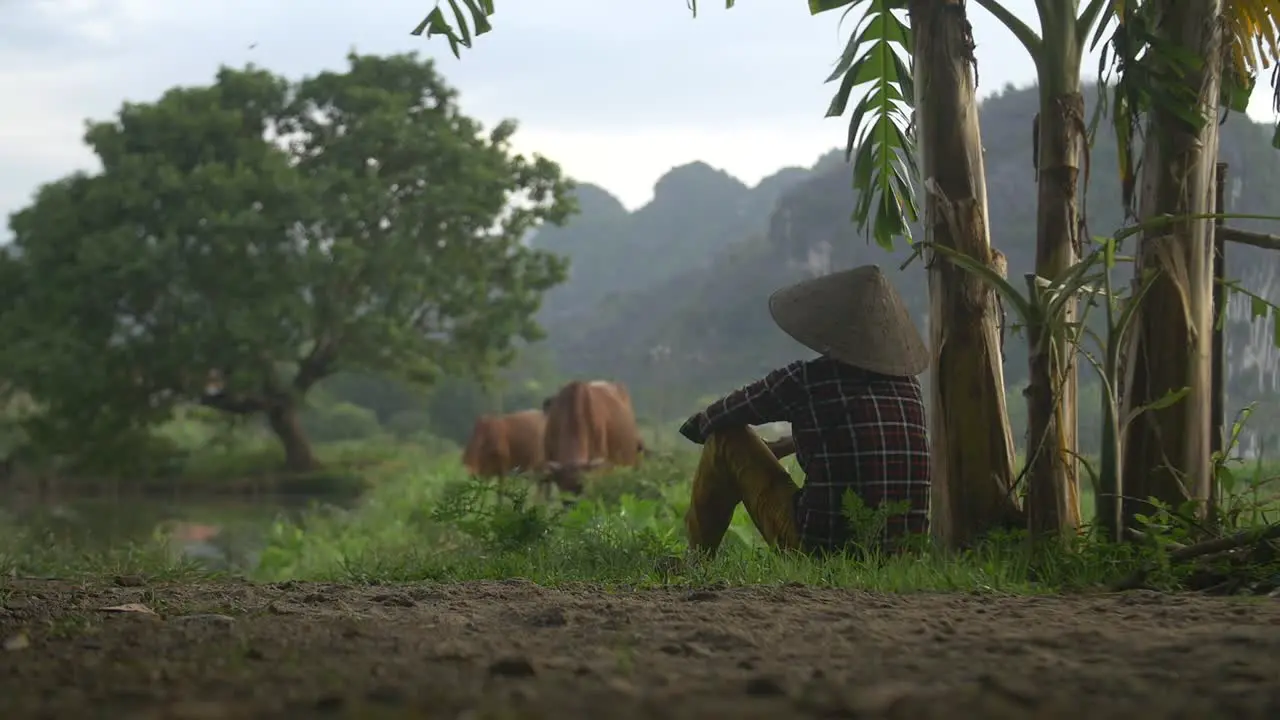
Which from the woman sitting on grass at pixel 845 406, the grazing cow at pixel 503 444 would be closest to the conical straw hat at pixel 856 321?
the woman sitting on grass at pixel 845 406

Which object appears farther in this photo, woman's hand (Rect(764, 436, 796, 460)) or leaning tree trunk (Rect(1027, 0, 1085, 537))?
woman's hand (Rect(764, 436, 796, 460))

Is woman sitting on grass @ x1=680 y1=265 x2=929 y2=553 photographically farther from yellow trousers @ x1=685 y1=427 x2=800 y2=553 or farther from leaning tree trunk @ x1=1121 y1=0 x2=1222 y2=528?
leaning tree trunk @ x1=1121 y1=0 x2=1222 y2=528

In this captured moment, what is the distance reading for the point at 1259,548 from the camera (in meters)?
3.23

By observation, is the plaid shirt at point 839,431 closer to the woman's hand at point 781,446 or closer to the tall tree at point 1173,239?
the woman's hand at point 781,446

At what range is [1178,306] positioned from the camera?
3820mm

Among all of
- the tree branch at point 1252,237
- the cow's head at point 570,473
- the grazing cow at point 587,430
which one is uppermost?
the tree branch at point 1252,237

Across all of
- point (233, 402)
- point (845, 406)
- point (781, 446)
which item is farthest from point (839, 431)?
point (233, 402)

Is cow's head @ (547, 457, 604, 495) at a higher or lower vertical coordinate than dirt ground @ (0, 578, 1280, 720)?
lower

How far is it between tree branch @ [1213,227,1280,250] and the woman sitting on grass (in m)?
0.98

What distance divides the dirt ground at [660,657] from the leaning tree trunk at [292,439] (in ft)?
54.9

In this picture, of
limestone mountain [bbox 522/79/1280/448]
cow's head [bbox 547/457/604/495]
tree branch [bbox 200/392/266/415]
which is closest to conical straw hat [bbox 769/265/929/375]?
cow's head [bbox 547/457/604/495]

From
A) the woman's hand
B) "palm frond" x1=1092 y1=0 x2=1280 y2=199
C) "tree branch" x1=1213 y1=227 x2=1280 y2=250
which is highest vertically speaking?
"palm frond" x1=1092 y1=0 x2=1280 y2=199

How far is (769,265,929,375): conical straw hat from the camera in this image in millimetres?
3928

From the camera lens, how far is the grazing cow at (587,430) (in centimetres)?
1226
